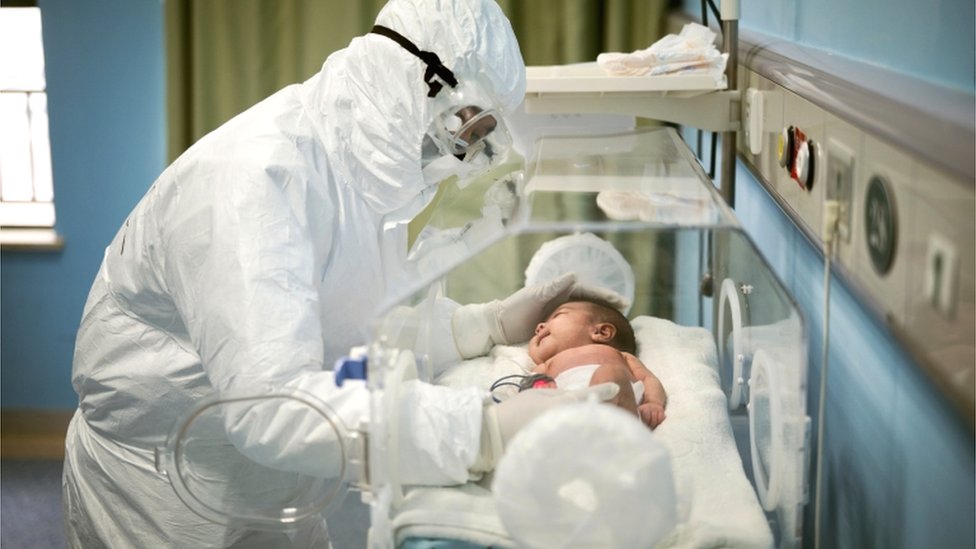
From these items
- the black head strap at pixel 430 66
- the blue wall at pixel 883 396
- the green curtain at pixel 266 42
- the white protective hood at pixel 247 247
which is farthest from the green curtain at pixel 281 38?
the black head strap at pixel 430 66

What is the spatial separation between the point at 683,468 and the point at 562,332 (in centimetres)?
56

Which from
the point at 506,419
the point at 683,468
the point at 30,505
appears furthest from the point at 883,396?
the point at 30,505

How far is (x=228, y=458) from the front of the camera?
1481 mm

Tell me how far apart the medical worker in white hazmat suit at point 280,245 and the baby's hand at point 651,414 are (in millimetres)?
271

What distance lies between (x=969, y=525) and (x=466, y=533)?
0.51 metres

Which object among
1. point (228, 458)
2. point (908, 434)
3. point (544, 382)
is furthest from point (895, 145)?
point (228, 458)

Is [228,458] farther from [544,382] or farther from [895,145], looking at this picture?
[895,145]

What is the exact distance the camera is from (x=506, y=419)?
1.24 meters

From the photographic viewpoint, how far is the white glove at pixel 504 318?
1.87m

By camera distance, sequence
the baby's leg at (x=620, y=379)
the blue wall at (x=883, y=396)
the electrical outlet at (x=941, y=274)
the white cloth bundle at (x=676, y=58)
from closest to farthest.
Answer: the electrical outlet at (x=941, y=274), the blue wall at (x=883, y=396), the baby's leg at (x=620, y=379), the white cloth bundle at (x=676, y=58)

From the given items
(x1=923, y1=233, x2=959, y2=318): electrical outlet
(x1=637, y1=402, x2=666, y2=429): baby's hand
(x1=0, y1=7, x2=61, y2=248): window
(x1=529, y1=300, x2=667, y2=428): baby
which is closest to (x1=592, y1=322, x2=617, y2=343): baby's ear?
(x1=529, y1=300, x2=667, y2=428): baby

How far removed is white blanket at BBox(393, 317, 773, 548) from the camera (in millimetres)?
1172

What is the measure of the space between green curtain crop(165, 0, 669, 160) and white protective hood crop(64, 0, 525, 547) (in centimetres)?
160

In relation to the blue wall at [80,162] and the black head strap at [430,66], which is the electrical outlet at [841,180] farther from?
the blue wall at [80,162]
